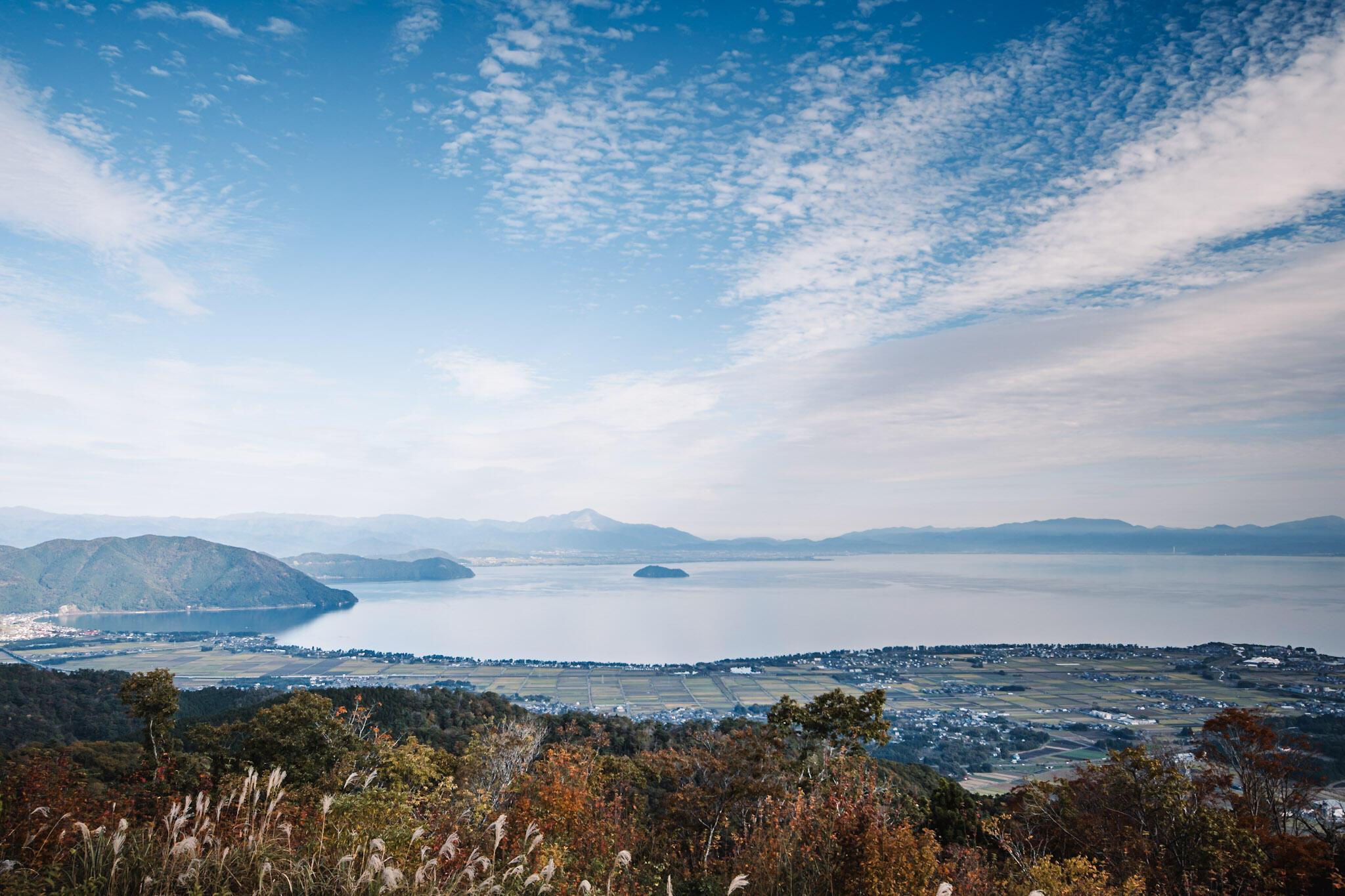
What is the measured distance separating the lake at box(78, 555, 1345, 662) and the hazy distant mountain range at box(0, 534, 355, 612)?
7.36 meters

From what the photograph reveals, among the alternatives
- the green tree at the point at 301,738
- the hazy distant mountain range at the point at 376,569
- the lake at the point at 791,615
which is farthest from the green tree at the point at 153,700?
the hazy distant mountain range at the point at 376,569

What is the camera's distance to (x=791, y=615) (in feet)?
319

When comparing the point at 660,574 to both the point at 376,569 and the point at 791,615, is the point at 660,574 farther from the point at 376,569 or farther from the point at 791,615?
the point at 376,569

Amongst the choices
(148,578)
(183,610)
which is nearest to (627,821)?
(183,610)

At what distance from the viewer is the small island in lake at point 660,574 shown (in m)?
164

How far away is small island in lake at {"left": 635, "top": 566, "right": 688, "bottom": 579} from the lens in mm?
163625

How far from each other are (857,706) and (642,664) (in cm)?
5630

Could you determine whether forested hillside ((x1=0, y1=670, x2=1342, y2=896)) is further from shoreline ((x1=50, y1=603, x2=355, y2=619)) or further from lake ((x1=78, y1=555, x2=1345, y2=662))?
shoreline ((x1=50, y1=603, x2=355, y2=619))

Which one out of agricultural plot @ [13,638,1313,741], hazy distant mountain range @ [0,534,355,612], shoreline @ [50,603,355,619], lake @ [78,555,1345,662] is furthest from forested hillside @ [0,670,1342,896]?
hazy distant mountain range @ [0,534,355,612]

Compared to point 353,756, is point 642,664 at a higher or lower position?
lower

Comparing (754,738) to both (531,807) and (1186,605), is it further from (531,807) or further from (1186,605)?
(1186,605)

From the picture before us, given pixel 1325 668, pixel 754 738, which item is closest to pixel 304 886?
pixel 754 738

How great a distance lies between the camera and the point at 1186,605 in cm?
9700

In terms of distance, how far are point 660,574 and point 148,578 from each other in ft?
339
